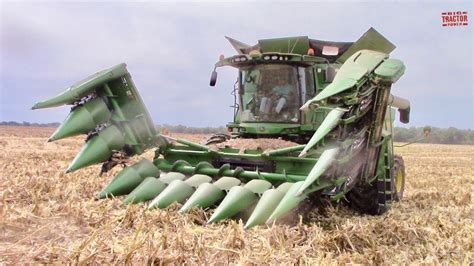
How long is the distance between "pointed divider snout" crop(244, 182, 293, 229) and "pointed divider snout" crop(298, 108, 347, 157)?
50cm

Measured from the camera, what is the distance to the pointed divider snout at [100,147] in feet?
16.8

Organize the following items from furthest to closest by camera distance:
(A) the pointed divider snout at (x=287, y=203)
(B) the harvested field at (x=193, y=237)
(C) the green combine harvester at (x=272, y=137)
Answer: (C) the green combine harvester at (x=272, y=137) < (A) the pointed divider snout at (x=287, y=203) < (B) the harvested field at (x=193, y=237)

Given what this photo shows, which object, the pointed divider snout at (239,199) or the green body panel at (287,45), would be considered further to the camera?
the green body panel at (287,45)

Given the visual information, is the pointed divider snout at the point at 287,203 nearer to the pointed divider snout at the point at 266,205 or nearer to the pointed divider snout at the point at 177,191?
the pointed divider snout at the point at 266,205

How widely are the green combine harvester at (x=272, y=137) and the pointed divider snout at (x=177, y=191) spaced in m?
0.01

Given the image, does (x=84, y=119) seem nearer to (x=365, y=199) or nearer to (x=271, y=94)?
(x=271, y=94)

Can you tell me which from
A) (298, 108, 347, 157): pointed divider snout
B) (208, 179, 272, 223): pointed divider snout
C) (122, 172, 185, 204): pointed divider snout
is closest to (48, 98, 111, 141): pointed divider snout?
(122, 172, 185, 204): pointed divider snout

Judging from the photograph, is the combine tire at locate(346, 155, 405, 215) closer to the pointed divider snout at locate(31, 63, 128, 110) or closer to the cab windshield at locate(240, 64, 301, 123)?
the cab windshield at locate(240, 64, 301, 123)

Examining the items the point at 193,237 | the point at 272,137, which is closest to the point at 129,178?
the point at 272,137

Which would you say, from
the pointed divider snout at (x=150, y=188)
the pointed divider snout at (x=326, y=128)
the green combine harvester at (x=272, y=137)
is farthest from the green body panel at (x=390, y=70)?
the pointed divider snout at (x=150, y=188)

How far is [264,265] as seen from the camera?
2764 millimetres

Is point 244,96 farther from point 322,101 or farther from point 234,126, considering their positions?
point 322,101

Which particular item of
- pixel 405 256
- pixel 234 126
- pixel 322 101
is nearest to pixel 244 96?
pixel 234 126

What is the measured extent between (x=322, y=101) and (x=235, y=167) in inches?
67.1
